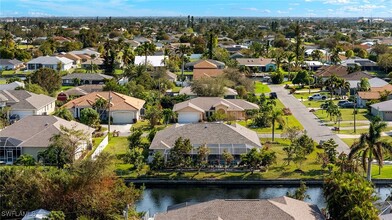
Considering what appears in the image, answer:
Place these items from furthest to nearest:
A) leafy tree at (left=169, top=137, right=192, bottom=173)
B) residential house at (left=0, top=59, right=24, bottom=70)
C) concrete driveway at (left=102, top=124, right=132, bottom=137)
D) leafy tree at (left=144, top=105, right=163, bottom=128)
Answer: residential house at (left=0, top=59, right=24, bottom=70) → leafy tree at (left=144, top=105, right=163, bottom=128) → concrete driveway at (left=102, top=124, right=132, bottom=137) → leafy tree at (left=169, top=137, right=192, bottom=173)

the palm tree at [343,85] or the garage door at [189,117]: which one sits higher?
the palm tree at [343,85]

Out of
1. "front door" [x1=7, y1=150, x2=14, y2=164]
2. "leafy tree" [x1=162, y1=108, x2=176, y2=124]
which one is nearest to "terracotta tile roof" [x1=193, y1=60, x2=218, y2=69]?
"leafy tree" [x1=162, y1=108, x2=176, y2=124]

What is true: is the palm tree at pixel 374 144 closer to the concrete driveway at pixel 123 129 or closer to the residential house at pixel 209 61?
the concrete driveway at pixel 123 129

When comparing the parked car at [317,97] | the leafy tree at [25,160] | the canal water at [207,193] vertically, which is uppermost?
the parked car at [317,97]

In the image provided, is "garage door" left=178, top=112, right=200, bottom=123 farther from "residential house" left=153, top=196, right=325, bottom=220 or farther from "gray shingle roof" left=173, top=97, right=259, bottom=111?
"residential house" left=153, top=196, right=325, bottom=220

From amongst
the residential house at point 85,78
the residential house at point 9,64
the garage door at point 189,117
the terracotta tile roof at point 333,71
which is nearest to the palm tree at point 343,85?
the terracotta tile roof at point 333,71

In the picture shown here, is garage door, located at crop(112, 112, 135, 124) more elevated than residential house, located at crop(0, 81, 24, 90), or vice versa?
residential house, located at crop(0, 81, 24, 90)

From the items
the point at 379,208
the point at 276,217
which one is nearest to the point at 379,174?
the point at 379,208
